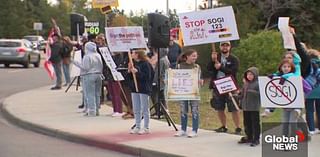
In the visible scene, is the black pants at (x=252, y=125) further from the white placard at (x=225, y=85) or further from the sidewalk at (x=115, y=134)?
the white placard at (x=225, y=85)

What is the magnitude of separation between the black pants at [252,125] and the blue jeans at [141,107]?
2062mm

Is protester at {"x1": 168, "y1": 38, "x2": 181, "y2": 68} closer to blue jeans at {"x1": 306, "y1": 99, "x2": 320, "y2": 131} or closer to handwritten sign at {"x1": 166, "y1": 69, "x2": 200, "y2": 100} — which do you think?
handwritten sign at {"x1": 166, "y1": 69, "x2": 200, "y2": 100}

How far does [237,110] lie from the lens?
37.1ft

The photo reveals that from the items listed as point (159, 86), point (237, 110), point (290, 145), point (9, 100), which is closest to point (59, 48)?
point (9, 100)

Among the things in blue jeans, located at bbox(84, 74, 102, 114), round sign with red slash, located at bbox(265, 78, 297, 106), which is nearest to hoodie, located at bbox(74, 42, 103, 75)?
blue jeans, located at bbox(84, 74, 102, 114)

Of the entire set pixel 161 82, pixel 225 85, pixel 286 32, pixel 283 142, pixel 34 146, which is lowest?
pixel 34 146

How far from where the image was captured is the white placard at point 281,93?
377 inches

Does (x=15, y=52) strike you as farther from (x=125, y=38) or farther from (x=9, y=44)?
(x=125, y=38)

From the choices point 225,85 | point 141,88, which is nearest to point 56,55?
point 141,88

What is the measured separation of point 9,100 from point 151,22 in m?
6.67

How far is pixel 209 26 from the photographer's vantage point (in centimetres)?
1115

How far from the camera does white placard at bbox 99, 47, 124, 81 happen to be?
44.3 ft

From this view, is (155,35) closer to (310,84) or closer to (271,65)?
(310,84)

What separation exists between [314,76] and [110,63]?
4625 mm
